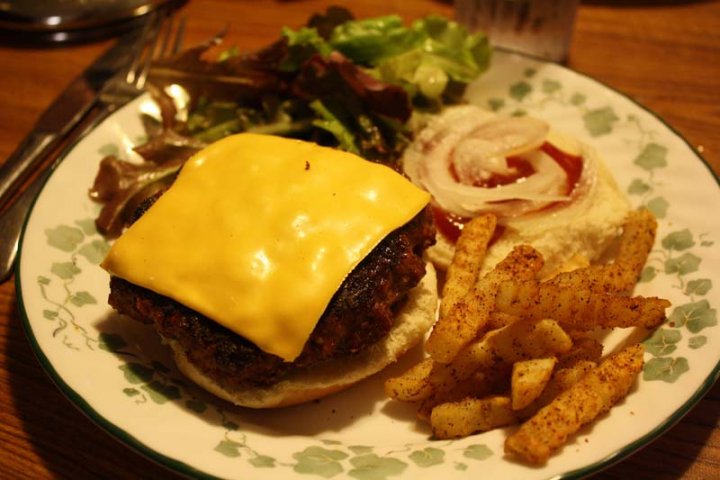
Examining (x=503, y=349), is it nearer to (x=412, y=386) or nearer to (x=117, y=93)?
(x=412, y=386)

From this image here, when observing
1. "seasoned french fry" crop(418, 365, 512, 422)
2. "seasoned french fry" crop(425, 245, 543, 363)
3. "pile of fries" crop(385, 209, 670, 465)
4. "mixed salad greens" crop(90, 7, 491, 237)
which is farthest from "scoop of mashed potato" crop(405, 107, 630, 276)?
"mixed salad greens" crop(90, 7, 491, 237)

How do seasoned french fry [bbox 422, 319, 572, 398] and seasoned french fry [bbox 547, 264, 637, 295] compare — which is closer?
seasoned french fry [bbox 422, 319, 572, 398]

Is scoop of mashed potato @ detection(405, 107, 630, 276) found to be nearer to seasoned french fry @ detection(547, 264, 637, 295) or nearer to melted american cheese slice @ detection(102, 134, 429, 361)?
seasoned french fry @ detection(547, 264, 637, 295)

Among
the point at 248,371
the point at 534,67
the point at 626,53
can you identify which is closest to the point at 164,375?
the point at 248,371

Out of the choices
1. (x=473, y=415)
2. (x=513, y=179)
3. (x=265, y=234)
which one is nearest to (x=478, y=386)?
(x=473, y=415)

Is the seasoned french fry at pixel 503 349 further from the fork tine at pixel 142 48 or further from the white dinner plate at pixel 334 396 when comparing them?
the fork tine at pixel 142 48

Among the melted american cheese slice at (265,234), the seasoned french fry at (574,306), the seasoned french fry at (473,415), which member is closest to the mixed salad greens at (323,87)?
the melted american cheese slice at (265,234)

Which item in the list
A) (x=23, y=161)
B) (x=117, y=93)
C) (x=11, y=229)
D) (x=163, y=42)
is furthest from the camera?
(x=163, y=42)

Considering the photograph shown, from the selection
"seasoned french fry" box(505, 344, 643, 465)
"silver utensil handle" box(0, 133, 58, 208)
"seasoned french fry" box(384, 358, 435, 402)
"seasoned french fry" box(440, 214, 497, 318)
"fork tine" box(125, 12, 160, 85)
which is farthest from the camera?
"fork tine" box(125, 12, 160, 85)
